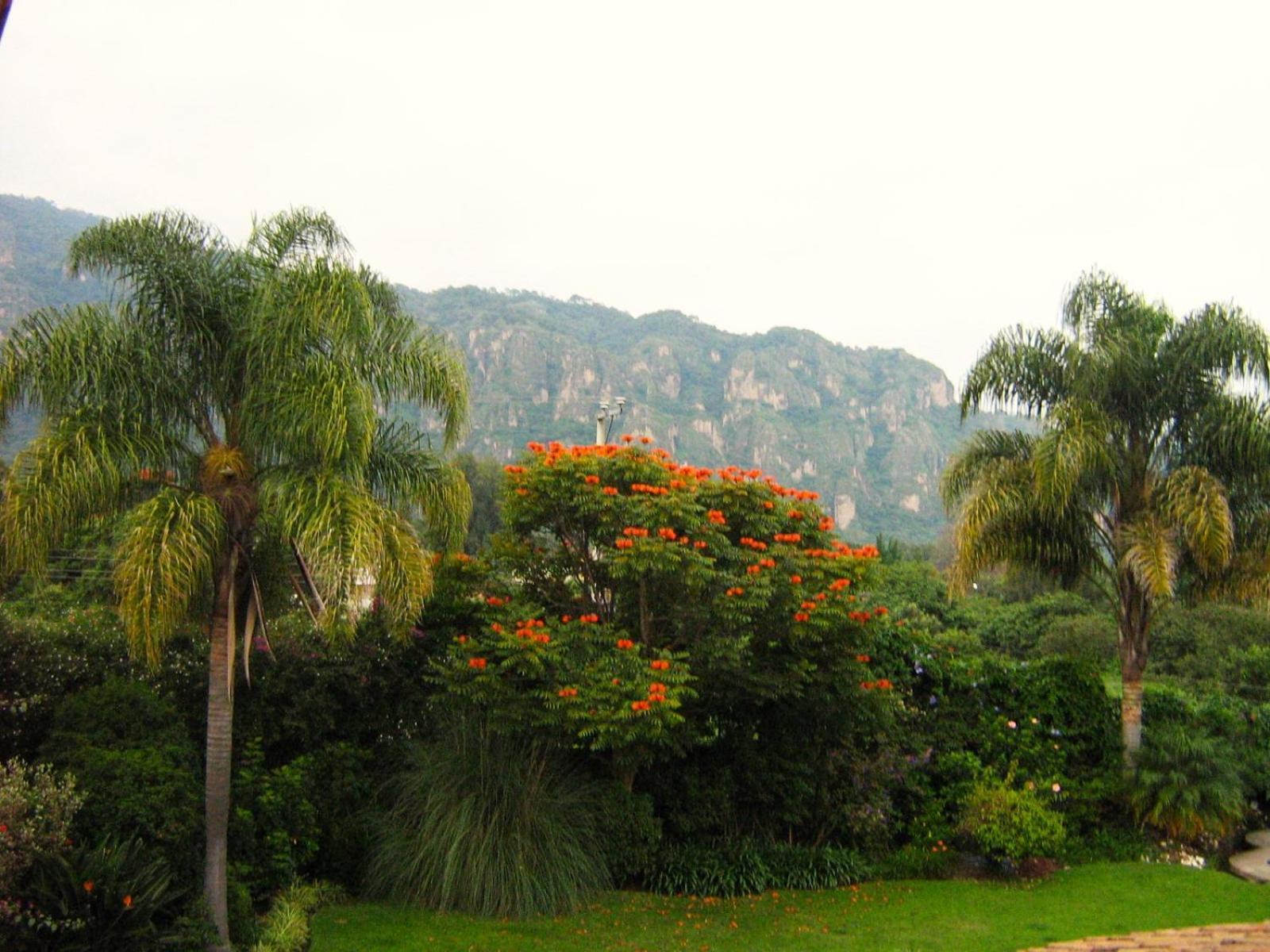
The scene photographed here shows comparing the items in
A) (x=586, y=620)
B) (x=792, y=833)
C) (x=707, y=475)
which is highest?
(x=707, y=475)

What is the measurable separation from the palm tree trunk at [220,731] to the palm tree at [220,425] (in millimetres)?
13

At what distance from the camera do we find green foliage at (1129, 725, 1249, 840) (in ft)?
36.9

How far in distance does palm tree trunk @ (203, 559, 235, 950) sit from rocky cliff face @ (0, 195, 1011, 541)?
8701 cm

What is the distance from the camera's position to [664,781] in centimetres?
1048

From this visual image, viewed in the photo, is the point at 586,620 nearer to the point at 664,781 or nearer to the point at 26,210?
the point at 664,781

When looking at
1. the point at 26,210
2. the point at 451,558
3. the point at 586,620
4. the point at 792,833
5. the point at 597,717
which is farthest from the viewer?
the point at 26,210

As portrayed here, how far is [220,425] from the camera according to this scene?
26.3 feet

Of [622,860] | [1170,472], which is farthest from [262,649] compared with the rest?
[1170,472]

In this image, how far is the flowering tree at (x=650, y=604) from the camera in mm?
8484

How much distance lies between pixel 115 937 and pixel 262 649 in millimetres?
3506

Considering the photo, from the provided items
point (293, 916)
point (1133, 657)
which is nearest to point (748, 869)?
point (293, 916)

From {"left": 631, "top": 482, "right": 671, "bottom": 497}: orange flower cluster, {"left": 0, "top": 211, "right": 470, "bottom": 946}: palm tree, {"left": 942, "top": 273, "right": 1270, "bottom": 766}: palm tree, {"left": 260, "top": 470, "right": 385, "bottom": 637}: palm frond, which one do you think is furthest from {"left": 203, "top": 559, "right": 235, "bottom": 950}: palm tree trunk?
{"left": 942, "top": 273, "right": 1270, "bottom": 766}: palm tree

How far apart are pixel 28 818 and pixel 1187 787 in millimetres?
11336

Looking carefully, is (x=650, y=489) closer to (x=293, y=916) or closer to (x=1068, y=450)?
(x=293, y=916)
